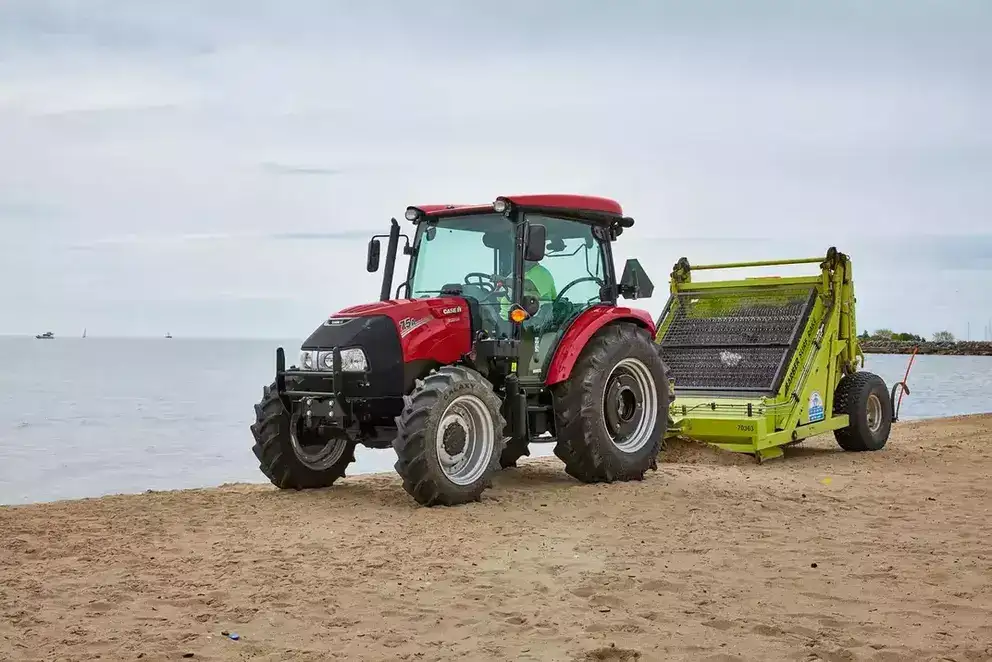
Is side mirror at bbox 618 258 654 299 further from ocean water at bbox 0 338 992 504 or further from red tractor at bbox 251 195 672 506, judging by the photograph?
ocean water at bbox 0 338 992 504

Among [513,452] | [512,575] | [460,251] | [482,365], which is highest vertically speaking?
[460,251]

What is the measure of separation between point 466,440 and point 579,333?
153cm

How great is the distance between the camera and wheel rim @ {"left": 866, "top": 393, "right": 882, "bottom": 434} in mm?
12789

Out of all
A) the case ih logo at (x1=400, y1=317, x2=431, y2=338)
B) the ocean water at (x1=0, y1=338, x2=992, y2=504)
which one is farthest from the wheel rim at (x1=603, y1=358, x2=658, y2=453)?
the ocean water at (x1=0, y1=338, x2=992, y2=504)

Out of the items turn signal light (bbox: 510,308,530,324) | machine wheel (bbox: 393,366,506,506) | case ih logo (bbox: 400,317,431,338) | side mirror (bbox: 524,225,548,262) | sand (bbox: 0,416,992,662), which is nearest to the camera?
sand (bbox: 0,416,992,662)

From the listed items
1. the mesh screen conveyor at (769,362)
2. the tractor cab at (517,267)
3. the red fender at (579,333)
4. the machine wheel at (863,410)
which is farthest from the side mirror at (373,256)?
the machine wheel at (863,410)

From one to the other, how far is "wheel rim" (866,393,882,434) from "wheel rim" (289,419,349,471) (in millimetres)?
6848

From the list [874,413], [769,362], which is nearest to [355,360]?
[769,362]

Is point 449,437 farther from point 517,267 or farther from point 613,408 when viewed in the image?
point 613,408

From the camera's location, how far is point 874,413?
12.9 metres

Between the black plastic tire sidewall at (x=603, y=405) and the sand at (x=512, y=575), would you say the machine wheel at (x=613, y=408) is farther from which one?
the sand at (x=512, y=575)

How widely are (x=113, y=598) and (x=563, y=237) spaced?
5.17 metres

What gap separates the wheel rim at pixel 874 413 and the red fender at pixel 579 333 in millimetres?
4431

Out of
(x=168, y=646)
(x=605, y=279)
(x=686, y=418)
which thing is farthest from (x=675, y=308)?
(x=168, y=646)
